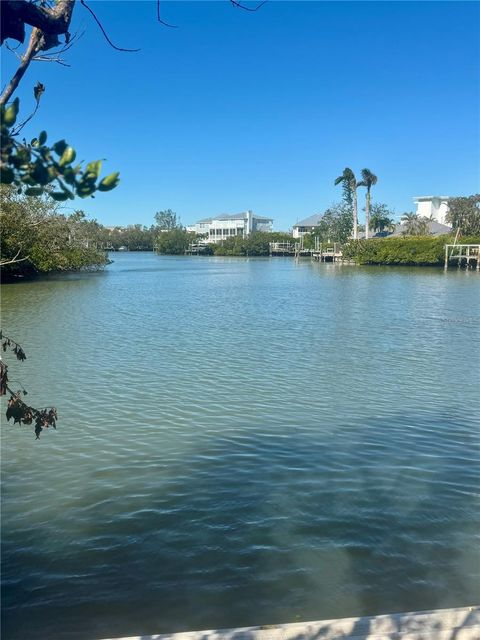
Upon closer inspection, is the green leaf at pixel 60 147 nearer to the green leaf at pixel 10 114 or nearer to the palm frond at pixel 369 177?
the green leaf at pixel 10 114

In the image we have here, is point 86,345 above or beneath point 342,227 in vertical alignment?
beneath

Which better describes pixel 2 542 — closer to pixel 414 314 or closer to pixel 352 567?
pixel 352 567

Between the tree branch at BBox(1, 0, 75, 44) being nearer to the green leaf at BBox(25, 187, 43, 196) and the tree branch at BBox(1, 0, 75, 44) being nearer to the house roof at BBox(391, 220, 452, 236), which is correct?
the green leaf at BBox(25, 187, 43, 196)

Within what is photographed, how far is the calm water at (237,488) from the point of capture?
15.4 feet

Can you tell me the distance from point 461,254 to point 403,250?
7.47 meters

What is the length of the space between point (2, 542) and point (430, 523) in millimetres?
4136

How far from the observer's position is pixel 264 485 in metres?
6.81

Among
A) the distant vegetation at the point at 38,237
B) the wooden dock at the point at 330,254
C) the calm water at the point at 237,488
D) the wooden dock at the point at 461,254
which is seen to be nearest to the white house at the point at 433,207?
the wooden dock at the point at 330,254

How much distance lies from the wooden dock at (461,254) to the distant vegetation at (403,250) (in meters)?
1.01

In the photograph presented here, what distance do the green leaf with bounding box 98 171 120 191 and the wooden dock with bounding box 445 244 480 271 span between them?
63570 millimetres

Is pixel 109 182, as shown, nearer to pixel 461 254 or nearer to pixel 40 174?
pixel 40 174

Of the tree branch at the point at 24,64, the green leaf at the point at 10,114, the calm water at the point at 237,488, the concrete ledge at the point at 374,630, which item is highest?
the tree branch at the point at 24,64

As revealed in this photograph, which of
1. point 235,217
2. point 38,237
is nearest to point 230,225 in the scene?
point 235,217

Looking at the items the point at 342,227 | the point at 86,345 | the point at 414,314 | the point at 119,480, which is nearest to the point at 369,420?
the point at 119,480
